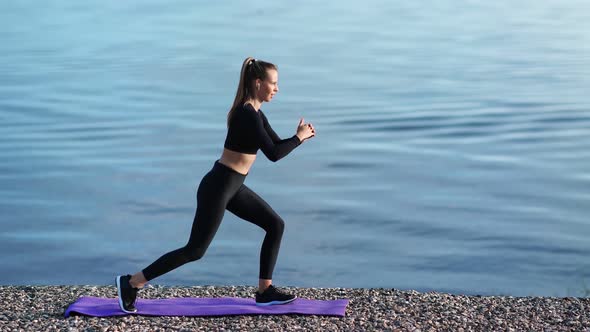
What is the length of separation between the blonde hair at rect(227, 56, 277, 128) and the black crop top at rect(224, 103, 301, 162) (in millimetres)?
72

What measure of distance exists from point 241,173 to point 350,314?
1.34m

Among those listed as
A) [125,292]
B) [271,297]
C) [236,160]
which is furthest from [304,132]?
[125,292]

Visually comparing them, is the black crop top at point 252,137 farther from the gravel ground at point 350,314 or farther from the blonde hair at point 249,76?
the gravel ground at point 350,314

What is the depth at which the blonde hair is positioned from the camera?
8633 millimetres

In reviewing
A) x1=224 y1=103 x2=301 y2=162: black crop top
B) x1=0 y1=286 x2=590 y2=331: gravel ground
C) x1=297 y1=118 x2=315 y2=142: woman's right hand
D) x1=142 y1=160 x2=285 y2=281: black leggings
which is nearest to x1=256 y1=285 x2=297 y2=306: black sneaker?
x1=0 y1=286 x2=590 y2=331: gravel ground

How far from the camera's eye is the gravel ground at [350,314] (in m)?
8.75

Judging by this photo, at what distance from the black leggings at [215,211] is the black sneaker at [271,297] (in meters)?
0.44

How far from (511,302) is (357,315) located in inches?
55.0

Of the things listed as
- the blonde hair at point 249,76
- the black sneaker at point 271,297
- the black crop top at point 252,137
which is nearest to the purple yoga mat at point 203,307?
the black sneaker at point 271,297

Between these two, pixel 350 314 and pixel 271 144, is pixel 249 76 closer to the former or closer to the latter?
pixel 271 144

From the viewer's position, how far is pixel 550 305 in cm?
959

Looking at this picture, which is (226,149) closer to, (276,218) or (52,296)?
(276,218)

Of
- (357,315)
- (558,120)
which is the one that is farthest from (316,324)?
(558,120)

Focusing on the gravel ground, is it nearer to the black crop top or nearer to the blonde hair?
the black crop top
